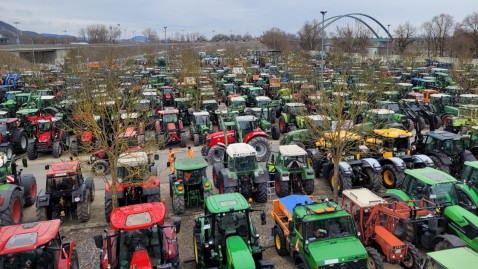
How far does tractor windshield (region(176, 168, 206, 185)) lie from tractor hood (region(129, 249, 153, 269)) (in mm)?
4886

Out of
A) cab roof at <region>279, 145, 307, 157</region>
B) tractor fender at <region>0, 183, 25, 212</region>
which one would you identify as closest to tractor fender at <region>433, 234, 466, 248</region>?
cab roof at <region>279, 145, 307, 157</region>

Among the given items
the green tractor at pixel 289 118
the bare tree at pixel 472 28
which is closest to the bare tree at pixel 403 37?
the bare tree at pixel 472 28

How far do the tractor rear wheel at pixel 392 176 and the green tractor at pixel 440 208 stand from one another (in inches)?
95.0

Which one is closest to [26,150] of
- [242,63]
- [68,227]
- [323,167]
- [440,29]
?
[68,227]

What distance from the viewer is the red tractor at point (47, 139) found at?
19.5 meters

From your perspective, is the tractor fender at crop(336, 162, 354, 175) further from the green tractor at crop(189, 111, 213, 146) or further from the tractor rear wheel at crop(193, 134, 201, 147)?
the tractor rear wheel at crop(193, 134, 201, 147)

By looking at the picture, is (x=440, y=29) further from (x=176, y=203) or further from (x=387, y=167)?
(x=176, y=203)

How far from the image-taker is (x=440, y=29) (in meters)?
73.1

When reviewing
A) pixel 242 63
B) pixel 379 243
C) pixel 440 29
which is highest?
pixel 440 29

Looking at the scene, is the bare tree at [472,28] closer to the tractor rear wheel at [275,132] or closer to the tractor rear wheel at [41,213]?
the tractor rear wheel at [275,132]

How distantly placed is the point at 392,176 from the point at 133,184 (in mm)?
9090

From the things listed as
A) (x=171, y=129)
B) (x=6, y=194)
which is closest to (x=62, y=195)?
(x=6, y=194)

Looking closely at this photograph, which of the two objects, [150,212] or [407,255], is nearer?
[150,212]

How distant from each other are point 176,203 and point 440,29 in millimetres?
75265
